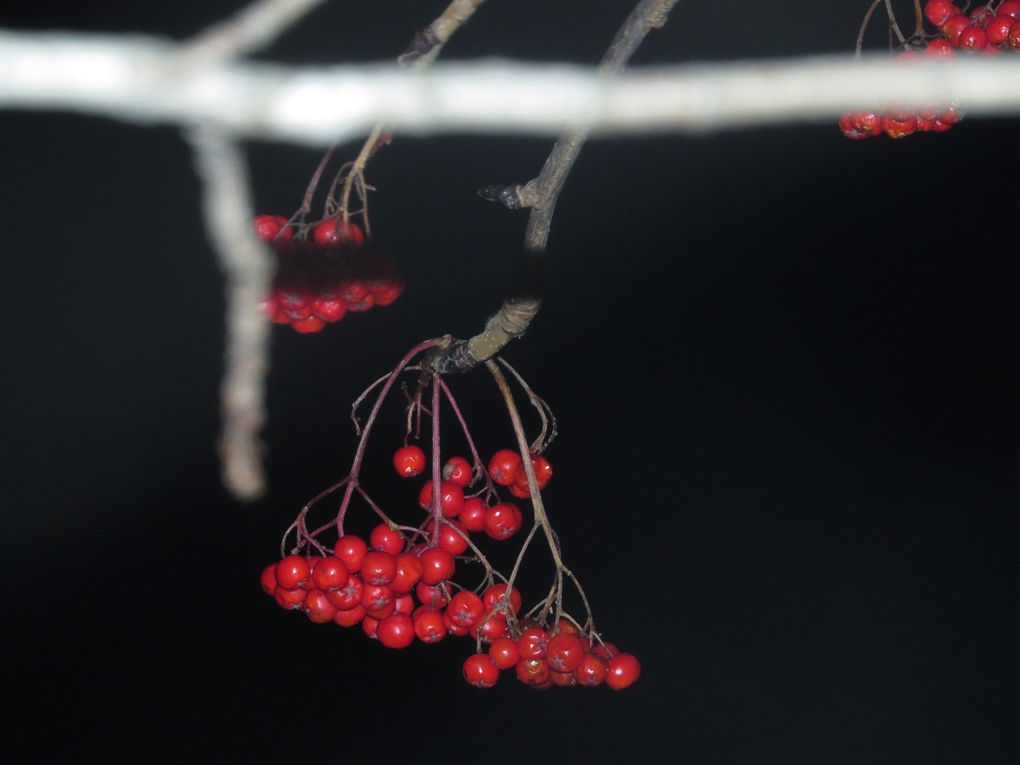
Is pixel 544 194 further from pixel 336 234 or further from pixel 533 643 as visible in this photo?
pixel 533 643

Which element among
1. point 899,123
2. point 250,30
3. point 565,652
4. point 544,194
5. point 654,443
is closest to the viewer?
point 250,30

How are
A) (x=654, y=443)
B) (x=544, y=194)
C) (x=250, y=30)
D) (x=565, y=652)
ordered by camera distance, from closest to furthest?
Result: (x=250, y=30)
(x=544, y=194)
(x=565, y=652)
(x=654, y=443)

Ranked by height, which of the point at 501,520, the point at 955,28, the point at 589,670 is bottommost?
the point at 589,670

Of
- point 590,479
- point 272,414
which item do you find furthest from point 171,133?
point 590,479

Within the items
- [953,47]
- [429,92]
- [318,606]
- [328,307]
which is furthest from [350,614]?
[953,47]

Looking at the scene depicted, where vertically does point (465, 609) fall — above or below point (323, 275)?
below

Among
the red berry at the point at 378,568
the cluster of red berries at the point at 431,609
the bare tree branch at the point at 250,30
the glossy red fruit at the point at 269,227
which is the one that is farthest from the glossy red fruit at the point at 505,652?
the bare tree branch at the point at 250,30

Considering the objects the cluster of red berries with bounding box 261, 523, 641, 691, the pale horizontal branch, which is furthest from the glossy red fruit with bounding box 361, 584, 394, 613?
the pale horizontal branch
